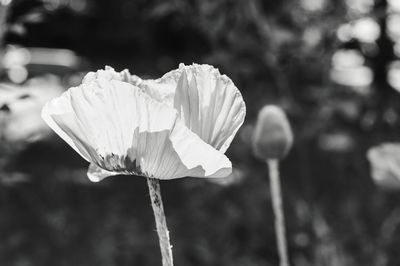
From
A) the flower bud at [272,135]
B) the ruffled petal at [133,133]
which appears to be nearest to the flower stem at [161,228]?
the ruffled petal at [133,133]

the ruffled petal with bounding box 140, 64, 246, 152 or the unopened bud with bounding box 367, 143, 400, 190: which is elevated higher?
the ruffled petal with bounding box 140, 64, 246, 152

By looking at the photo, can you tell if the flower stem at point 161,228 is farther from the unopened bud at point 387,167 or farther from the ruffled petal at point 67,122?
the unopened bud at point 387,167

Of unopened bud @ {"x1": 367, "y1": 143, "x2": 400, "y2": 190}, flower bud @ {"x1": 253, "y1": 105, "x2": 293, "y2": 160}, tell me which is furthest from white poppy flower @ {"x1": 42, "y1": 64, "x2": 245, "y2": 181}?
unopened bud @ {"x1": 367, "y1": 143, "x2": 400, "y2": 190}

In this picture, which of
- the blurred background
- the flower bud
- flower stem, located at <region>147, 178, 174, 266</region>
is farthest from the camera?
the blurred background

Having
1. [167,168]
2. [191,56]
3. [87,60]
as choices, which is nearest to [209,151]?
[167,168]

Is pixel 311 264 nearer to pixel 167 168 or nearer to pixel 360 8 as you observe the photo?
pixel 360 8

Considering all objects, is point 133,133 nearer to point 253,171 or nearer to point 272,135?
point 272,135

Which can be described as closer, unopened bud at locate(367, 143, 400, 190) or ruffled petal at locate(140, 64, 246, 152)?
ruffled petal at locate(140, 64, 246, 152)

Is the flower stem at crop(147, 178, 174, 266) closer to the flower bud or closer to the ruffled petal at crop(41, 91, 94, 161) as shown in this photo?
the ruffled petal at crop(41, 91, 94, 161)
